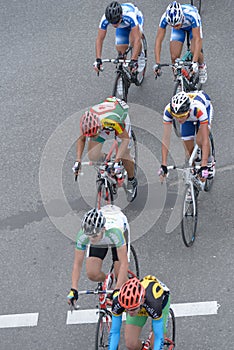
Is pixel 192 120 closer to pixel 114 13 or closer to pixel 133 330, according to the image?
pixel 114 13

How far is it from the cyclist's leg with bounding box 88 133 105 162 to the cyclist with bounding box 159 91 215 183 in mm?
885

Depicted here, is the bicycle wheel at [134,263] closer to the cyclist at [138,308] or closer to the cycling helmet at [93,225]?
the cycling helmet at [93,225]

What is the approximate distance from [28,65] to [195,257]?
5.47 meters

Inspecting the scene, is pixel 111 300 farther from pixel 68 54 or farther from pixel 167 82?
pixel 68 54

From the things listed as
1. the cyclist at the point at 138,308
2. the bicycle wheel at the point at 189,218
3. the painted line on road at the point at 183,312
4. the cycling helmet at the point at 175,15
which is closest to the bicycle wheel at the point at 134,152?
the bicycle wheel at the point at 189,218

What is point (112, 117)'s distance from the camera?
9703 mm

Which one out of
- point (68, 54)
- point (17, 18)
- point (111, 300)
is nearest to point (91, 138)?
point (111, 300)

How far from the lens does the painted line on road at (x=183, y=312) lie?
9086mm

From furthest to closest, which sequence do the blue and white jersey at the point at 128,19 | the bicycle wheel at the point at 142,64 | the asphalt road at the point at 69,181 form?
the bicycle wheel at the point at 142,64 → the blue and white jersey at the point at 128,19 → the asphalt road at the point at 69,181

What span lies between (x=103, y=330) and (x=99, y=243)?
97 cm

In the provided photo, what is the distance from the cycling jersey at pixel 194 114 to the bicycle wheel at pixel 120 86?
213 cm

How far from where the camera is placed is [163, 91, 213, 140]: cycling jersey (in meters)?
9.44

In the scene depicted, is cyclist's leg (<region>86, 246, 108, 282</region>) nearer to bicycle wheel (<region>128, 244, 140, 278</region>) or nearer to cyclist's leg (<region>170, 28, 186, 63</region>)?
bicycle wheel (<region>128, 244, 140, 278</region>)

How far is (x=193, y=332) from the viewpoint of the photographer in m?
8.88
